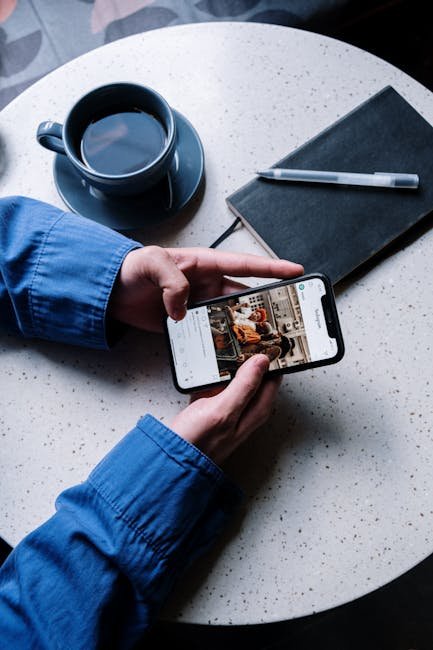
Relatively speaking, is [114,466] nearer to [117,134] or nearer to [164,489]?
[164,489]

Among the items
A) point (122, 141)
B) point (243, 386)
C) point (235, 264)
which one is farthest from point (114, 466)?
point (122, 141)

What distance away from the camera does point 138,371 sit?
2.39 feet

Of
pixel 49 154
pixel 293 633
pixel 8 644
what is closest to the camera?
pixel 8 644

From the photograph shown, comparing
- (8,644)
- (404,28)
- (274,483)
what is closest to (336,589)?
(274,483)

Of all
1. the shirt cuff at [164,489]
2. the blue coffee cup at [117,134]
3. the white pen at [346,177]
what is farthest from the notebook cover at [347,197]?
the shirt cuff at [164,489]

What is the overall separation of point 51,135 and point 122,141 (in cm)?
8

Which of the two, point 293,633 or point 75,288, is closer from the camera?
point 75,288

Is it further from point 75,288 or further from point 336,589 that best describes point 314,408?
point 75,288

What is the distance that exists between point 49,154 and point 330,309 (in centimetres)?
43

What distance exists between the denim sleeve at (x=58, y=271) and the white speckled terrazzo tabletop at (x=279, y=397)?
0.04m

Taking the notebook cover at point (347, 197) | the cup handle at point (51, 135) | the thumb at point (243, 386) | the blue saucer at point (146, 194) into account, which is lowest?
the thumb at point (243, 386)

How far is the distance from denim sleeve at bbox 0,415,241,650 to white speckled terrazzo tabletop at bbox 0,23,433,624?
52 millimetres

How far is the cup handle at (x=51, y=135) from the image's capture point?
70 centimetres

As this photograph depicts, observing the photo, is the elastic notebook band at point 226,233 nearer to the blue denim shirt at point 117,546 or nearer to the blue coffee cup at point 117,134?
the blue coffee cup at point 117,134
